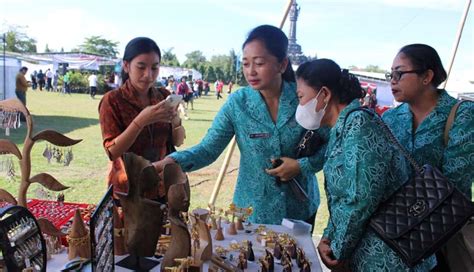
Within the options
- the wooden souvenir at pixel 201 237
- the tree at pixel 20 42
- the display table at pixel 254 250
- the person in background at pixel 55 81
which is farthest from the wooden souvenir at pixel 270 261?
the tree at pixel 20 42

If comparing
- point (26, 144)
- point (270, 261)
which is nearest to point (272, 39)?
point (270, 261)

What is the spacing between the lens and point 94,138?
727cm

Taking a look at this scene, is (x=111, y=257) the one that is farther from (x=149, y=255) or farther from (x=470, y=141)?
(x=470, y=141)

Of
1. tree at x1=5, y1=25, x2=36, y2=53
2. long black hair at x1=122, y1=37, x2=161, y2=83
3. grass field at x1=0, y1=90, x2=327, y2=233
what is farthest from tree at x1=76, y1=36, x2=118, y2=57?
long black hair at x1=122, y1=37, x2=161, y2=83

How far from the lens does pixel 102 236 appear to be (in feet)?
3.05

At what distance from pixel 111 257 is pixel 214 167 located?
16.0ft

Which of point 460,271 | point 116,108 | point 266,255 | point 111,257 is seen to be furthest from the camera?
point 116,108

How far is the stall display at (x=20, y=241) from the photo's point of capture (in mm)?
868

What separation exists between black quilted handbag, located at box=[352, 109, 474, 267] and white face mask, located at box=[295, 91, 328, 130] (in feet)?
0.75

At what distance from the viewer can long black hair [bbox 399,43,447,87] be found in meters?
1.64

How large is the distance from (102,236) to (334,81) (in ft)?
2.82

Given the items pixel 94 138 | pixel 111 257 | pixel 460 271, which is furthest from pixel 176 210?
pixel 94 138

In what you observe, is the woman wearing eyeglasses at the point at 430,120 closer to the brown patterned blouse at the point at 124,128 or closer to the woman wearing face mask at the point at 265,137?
the woman wearing face mask at the point at 265,137

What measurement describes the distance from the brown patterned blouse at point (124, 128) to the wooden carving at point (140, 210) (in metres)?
0.44
